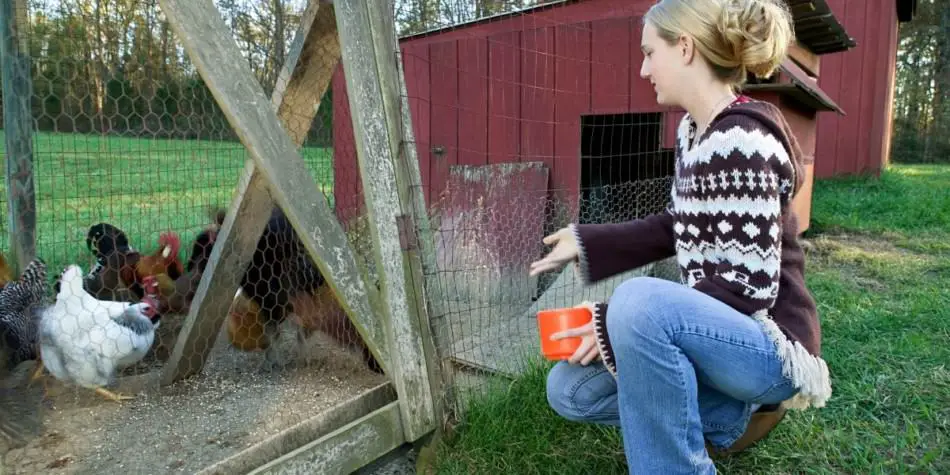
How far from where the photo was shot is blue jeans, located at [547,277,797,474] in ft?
4.36

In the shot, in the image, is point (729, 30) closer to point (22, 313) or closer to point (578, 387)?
point (578, 387)

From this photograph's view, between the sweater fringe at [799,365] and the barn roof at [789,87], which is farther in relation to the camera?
the barn roof at [789,87]

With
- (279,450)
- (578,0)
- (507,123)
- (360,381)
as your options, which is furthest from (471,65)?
(279,450)

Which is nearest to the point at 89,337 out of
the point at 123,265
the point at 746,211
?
the point at 123,265

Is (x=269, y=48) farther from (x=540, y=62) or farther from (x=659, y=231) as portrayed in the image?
(x=540, y=62)

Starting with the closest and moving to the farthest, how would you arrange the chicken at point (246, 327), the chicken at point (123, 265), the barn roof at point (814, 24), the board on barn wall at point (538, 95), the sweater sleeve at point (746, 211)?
the sweater sleeve at point (746, 211) < the chicken at point (246, 327) < the chicken at point (123, 265) < the barn roof at point (814, 24) < the board on barn wall at point (538, 95)

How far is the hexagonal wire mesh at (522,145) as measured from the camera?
3812mm

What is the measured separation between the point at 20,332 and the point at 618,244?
7.25 ft

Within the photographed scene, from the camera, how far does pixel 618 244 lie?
176 centimetres

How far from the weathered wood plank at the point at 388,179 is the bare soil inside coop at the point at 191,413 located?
272 millimetres

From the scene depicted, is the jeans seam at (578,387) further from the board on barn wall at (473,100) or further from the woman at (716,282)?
the board on barn wall at (473,100)

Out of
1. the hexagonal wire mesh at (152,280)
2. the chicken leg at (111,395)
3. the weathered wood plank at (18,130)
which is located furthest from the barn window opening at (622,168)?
the weathered wood plank at (18,130)

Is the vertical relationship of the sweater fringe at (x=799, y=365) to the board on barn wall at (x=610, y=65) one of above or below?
below

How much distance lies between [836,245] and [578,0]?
2834mm
